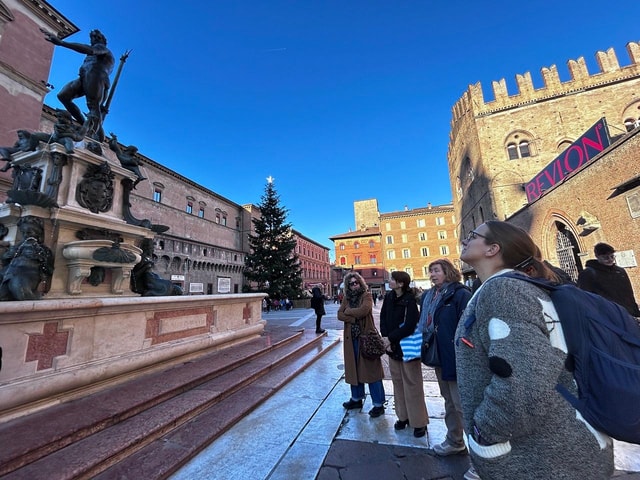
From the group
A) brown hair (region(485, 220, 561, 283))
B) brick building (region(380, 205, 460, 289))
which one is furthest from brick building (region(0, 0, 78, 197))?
brick building (region(380, 205, 460, 289))

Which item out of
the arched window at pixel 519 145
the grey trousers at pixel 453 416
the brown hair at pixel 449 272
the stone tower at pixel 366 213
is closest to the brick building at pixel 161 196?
the brown hair at pixel 449 272

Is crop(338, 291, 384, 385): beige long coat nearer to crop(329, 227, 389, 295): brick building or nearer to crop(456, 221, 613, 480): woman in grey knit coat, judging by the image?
crop(456, 221, 613, 480): woman in grey knit coat

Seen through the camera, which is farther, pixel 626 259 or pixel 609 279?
pixel 626 259

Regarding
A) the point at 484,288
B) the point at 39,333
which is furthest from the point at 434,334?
the point at 39,333

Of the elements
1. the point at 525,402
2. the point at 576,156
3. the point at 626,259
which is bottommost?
the point at 525,402

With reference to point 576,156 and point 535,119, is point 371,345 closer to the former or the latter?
point 576,156

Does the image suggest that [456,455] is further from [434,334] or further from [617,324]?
[617,324]

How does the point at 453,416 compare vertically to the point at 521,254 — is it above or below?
below

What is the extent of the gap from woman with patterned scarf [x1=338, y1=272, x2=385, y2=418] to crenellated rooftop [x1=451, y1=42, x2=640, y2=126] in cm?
2473

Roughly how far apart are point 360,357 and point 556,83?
27711 mm

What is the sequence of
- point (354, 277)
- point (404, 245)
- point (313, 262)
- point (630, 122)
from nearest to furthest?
point (354, 277) < point (630, 122) < point (404, 245) < point (313, 262)

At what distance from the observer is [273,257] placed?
24531mm

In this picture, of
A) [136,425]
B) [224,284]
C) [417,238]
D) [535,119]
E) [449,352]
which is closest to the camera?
[449,352]

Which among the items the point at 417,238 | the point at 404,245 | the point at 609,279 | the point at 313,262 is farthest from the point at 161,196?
the point at 417,238
